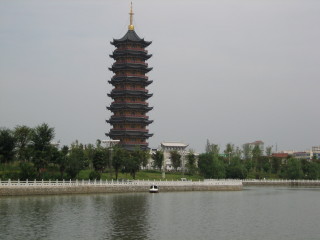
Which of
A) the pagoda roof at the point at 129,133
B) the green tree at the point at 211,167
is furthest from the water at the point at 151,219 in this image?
the pagoda roof at the point at 129,133

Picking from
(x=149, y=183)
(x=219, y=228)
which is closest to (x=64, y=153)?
(x=149, y=183)

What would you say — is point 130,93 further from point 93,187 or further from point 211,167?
point 93,187

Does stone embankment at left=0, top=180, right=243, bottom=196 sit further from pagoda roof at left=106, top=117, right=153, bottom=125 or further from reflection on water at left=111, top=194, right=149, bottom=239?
pagoda roof at left=106, top=117, right=153, bottom=125

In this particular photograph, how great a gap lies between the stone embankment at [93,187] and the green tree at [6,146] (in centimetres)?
1637

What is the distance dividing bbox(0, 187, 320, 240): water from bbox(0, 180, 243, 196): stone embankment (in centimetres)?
292

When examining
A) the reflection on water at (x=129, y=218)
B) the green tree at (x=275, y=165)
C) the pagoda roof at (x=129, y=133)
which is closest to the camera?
the reflection on water at (x=129, y=218)

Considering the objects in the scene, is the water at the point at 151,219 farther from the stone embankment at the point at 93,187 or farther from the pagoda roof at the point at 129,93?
the pagoda roof at the point at 129,93

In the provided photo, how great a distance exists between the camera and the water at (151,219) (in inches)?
1570

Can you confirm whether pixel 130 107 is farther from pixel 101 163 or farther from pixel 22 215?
pixel 22 215

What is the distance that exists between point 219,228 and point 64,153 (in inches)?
1917

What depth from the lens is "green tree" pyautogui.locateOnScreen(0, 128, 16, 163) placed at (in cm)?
8775

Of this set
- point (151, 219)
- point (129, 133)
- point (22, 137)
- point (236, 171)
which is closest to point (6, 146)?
point (22, 137)

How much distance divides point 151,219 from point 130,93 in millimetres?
82615

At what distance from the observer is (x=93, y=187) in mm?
76750
